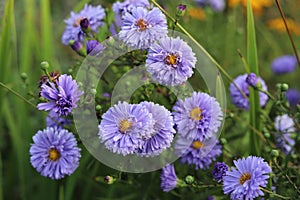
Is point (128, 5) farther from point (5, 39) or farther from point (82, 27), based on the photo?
point (5, 39)

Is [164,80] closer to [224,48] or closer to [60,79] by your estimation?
[60,79]

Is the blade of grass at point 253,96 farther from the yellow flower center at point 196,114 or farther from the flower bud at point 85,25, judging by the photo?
the flower bud at point 85,25

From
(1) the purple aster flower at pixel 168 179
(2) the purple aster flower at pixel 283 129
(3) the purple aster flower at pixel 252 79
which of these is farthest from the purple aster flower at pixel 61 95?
(2) the purple aster flower at pixel 283 129

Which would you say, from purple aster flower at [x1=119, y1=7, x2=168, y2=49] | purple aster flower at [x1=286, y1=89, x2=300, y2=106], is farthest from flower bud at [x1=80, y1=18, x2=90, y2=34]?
purple aster flower at [x1=286, y1=89, x2=300, y2=106]

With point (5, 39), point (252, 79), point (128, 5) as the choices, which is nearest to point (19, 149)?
point (5, 39)

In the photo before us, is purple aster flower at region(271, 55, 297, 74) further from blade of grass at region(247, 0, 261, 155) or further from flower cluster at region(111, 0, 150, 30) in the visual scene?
flower cluster at region(111, 0, 150, 30)
